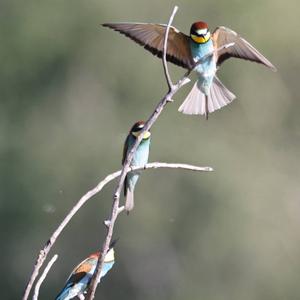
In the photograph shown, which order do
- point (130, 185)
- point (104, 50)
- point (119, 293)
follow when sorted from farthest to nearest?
point (104, 50)
point (119, 293)
point (130, 185)

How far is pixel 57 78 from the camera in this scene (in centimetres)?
1126

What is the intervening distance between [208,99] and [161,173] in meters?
6.63

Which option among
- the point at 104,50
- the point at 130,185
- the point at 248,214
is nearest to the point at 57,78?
the point at 104,50

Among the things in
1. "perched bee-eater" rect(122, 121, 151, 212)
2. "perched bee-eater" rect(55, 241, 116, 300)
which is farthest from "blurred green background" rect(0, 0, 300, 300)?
"perched bee-eater" rect(55, 241, 116, 300)

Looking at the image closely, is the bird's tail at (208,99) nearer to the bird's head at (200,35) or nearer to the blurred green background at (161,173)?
the bird's head at (200,35)

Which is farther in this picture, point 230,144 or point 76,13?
point 76,13

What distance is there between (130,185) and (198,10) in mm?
6554

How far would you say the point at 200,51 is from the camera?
371 cm

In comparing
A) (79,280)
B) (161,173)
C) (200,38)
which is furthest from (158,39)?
(161,173)

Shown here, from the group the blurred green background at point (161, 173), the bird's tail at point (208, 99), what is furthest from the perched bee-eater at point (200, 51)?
the blurred green background at point (161, 173)

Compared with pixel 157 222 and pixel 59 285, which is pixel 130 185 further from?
pixel 157 222

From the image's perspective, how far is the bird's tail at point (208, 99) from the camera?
363cm

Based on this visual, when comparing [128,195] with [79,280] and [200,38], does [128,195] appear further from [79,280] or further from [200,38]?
[200,38]

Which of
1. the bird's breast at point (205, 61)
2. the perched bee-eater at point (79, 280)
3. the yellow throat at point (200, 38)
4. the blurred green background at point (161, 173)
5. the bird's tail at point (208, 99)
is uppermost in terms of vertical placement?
the yellow throat at point (200, 38)
